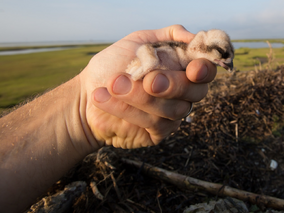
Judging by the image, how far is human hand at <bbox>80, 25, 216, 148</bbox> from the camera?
1.57 m

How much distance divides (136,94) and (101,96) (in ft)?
1.12

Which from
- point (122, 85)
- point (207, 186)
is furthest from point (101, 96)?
point (207, 186)

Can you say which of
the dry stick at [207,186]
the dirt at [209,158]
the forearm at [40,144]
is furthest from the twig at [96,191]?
the dry stick at [207,186]

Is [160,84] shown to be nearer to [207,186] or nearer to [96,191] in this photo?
[207,186]

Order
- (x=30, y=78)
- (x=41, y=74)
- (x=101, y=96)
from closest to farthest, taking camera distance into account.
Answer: (x=101, y=96) < (x=30, y=78) < (x=41, y=74)

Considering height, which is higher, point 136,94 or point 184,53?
point 184,53

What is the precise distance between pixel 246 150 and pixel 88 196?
2430 millimetres

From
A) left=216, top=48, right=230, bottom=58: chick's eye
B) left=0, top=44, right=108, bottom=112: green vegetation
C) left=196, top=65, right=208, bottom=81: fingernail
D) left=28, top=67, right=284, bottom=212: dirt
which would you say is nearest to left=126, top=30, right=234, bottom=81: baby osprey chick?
left=216, top=48, right=230, bottom=58: chick's eye

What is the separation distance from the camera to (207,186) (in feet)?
6.86

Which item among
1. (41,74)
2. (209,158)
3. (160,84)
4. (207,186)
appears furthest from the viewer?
(41,74)

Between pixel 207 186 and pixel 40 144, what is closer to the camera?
pixel 40 144

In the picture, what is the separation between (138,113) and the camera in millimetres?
1791

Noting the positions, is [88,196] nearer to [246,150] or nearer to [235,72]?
[246,150]

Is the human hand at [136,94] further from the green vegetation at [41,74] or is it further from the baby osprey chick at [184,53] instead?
the green vegetation at [41,74]
